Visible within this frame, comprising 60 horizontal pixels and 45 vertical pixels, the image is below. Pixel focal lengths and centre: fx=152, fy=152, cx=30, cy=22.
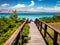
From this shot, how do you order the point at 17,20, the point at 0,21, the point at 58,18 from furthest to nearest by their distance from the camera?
the point at 58,18 < the point at 17,20 < the point at 0,21

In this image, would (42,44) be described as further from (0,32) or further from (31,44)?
(0,32)

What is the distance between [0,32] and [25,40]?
4.22 feet

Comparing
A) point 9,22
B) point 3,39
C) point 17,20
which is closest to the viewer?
point 3,39

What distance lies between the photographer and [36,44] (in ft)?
22.0

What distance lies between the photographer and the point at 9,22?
755 cm

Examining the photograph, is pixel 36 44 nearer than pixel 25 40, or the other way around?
pixel 36 44

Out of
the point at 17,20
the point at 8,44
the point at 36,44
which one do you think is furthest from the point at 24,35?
the point at 8,44

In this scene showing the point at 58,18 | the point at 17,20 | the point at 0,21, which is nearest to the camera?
the point at 0,21

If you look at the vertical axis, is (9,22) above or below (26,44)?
above

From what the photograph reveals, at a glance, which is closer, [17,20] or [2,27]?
[2,27]

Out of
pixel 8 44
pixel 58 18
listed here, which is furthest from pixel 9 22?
pixel 58 18

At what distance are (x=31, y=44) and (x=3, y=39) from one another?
1.47 metres

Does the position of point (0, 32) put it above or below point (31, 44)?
above

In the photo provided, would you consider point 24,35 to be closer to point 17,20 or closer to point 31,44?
point 31,44
